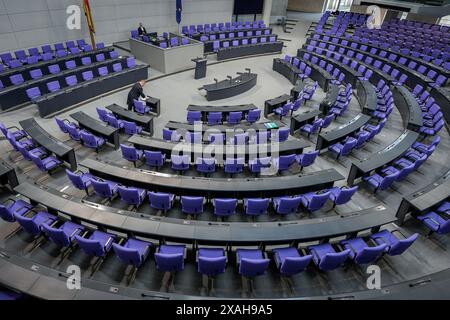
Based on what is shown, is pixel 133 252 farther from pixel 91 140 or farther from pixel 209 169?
pixel 91 140

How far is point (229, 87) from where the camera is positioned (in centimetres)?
1341

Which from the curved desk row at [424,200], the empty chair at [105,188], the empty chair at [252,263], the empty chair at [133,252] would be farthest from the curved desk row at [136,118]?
the curved desk row at [424,200]

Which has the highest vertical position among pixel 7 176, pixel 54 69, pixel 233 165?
pixel 54 69

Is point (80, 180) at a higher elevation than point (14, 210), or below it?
higher

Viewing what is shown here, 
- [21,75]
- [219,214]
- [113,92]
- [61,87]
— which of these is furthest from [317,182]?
[21,75]

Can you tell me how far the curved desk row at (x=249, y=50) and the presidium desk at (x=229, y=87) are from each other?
4.57m

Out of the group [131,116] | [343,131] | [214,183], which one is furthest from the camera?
[131,116]

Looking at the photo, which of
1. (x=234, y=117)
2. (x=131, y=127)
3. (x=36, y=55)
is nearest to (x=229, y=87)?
(x=234, y=117)

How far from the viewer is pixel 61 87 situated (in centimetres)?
1252

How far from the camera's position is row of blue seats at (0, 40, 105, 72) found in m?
12.6

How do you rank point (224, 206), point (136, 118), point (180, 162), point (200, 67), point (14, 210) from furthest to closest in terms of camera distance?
1. point (200, 67)
2. point (136, 118)
3. point (180, 162)
4. point (224, 206)
5. point (14, 210)

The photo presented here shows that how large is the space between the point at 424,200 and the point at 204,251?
17.0 feet

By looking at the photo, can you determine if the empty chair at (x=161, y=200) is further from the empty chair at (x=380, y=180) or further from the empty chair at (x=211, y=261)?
the empty chair at (x=380, y=180)
